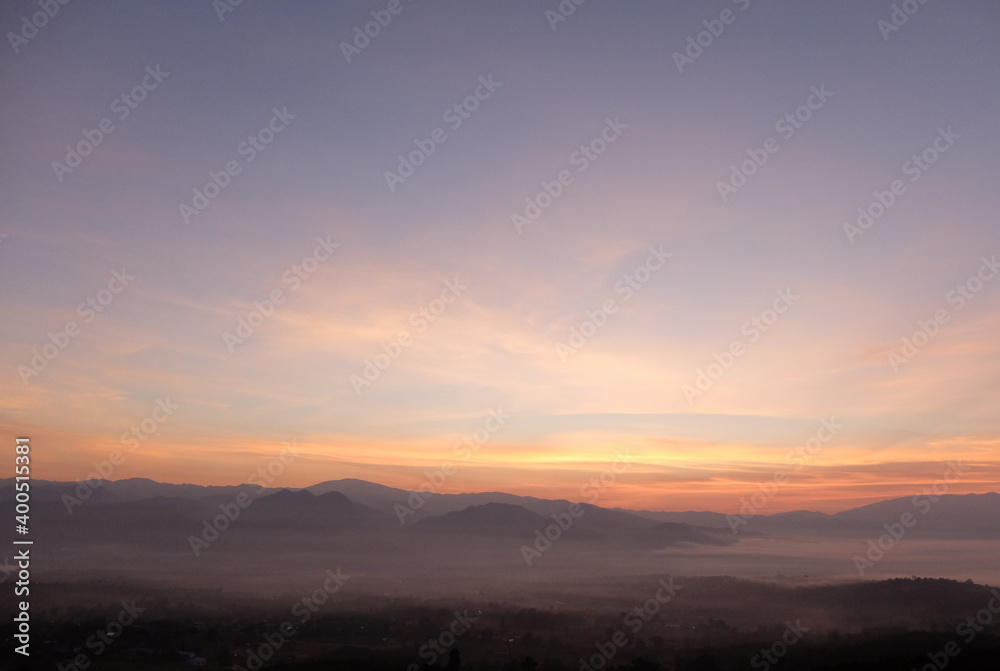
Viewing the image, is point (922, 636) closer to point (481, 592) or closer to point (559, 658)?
point (559, 658)

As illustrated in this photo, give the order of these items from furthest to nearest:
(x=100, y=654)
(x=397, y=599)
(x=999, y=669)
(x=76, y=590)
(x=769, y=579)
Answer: (x=769, y=579), (x=76, y=590), (x=397, y=599), (x=100, y=654), (x=999, y=669)

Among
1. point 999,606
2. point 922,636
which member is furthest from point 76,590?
point 999,606

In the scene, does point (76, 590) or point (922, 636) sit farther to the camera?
point (76, 590)

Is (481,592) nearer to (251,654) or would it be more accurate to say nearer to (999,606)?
(251,654)

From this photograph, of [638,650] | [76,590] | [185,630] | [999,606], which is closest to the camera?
[638,650]

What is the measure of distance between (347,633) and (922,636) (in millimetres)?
83768

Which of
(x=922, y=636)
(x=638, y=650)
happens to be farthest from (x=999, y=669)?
(x=638, y=650)

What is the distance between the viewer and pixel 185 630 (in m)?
98.1

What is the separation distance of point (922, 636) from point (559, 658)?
163ft

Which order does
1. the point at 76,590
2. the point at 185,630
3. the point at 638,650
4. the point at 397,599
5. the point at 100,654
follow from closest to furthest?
the point at 100,654, the point at 638,650, the point at 185,630, the point at 397,599, the point at 76,590

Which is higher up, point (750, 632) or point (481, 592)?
point (750, 632)

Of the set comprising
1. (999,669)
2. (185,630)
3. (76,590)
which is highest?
(999,669)

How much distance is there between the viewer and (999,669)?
5366cm

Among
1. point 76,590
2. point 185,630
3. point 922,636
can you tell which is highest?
point 922,636
